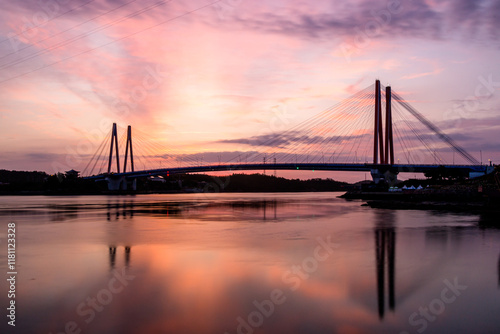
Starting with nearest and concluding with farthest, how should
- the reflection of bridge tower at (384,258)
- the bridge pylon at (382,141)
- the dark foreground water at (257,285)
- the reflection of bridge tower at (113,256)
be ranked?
the dark foreground water at (257,285)
the reflection of bridge tower at (384,258)
the reflection of bridge tower at (113,256)
the bridge pylon at (382,141)

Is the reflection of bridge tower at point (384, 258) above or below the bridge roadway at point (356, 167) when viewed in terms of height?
below

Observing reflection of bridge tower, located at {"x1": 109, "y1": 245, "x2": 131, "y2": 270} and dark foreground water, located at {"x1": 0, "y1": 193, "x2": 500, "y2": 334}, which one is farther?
reflection of bridge tower, located at {"x1": 109, "y1": 245, "x2": 131, "y2": 270}

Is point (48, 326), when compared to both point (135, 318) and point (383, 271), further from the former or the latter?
point (383, 271)

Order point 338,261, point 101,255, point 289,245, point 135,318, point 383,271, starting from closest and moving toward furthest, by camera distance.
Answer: point 135,318 < point 383,271 < point 338,261 < point 101,255 < point 289,245

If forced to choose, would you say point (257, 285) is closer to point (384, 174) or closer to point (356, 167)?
point (384, 174)

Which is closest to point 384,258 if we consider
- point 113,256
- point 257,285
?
point 257,285

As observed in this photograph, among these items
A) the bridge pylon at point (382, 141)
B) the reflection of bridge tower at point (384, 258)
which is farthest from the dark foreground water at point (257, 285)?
the bridge pylon at point (382, 141)

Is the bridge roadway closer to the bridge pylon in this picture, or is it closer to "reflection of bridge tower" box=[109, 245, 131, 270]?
the bridge pylon

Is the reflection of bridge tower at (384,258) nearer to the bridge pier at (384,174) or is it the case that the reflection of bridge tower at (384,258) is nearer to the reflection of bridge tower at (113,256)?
the reflection of bridge tower at (113,256)

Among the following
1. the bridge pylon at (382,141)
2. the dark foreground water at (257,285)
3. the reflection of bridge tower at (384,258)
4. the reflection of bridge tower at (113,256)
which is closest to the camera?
the dark foreground water at (257,285)

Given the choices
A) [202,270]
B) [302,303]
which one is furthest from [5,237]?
[302,303]

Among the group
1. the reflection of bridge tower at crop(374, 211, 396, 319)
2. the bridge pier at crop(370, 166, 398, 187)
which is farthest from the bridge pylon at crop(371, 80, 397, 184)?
the reflection of bridge tower at crop(374, 211, 396, 319)

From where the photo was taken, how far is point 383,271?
11.8 metres

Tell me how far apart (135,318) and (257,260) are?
6.49 m
